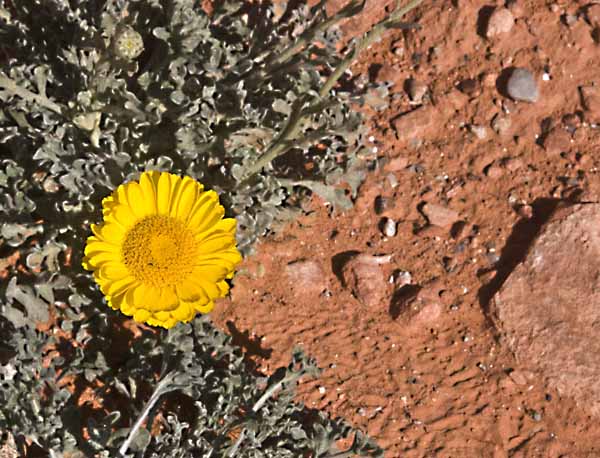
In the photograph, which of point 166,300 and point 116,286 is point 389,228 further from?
point 116,286

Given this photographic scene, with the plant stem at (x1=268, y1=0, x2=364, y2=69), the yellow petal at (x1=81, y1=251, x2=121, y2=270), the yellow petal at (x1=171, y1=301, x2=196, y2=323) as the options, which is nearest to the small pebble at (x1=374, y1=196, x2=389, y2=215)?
the plant stem at (x1=268, y1=0, x2=364, y2=69)

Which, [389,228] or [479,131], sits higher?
[479,131]

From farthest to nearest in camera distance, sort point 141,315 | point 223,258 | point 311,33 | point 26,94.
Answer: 1. point 311,33
2. point 26,94
3. point 223,258
4. point 141,315

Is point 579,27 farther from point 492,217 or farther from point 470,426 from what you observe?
point 470,426

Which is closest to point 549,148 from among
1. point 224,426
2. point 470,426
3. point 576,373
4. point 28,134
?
point 576,373

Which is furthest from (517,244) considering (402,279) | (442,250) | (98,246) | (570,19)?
(98,246)

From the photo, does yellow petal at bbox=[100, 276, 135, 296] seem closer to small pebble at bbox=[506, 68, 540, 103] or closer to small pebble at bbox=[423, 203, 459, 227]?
small pebble at bbox=[423, 203, 459, 227]
